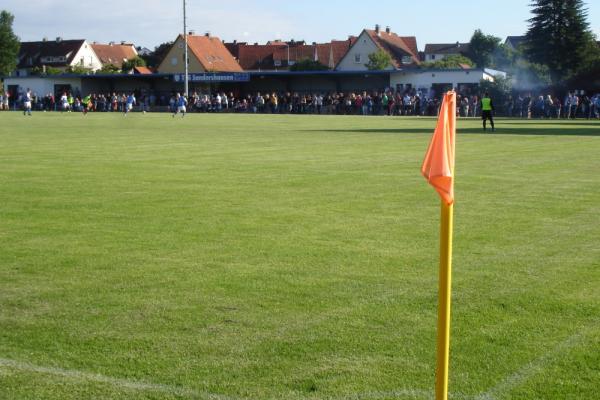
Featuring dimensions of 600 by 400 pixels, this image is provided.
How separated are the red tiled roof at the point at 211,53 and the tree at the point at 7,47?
85.8 feet

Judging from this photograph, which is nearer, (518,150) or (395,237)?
(395,237)

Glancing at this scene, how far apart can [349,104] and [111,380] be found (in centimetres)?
6523

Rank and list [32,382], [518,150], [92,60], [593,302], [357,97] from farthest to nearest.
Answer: [92,60] → [357,97] → [518,150] → [593,302] → [32,382]

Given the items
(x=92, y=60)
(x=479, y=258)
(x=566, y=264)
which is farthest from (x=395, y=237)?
(x=92, y=60)

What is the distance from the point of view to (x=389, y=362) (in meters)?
5.64

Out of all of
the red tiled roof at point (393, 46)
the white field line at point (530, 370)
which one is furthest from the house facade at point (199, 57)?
the white field line at point (530, 370)

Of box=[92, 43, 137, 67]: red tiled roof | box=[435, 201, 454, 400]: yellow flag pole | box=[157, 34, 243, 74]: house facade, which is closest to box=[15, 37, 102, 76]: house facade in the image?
box=[92, 43, 137, 67]: red tiled roof

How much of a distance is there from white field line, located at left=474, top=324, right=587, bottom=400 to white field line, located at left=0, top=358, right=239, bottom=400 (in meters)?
1.58

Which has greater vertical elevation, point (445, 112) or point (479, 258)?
point (445, 112)

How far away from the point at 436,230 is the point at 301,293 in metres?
3.59

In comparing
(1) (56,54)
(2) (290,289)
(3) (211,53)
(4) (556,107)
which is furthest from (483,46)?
(2) (290,289)

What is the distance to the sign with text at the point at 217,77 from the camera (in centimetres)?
8288

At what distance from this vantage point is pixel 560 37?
76938 mm

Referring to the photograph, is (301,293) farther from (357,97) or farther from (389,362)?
(357,97)
